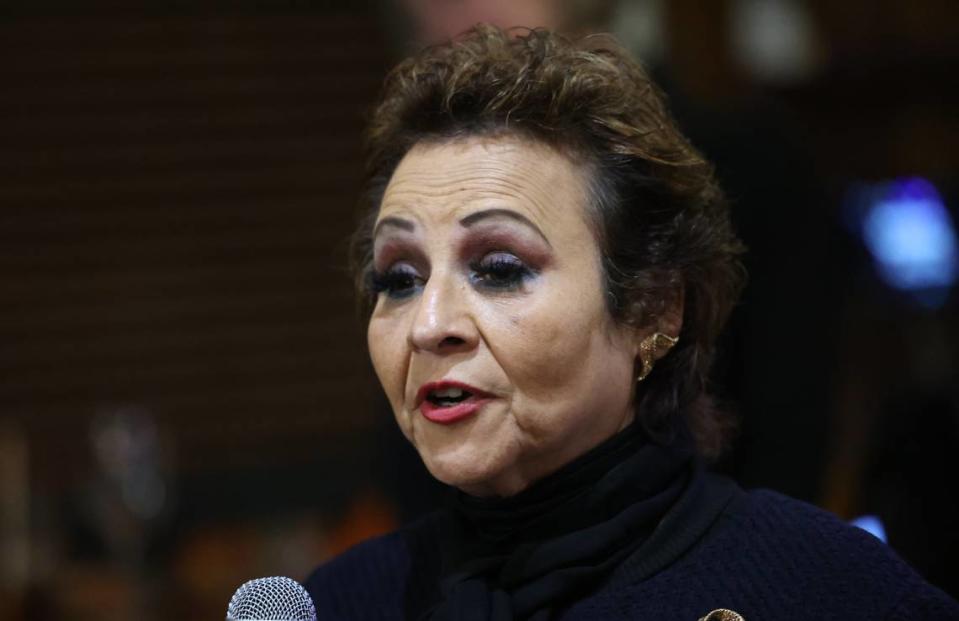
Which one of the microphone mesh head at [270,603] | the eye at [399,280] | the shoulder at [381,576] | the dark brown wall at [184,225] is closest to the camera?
the microphone mesh head at [270,603]

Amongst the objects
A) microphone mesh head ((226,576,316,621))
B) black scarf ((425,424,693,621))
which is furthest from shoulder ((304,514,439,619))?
microphone mesh head ((226,576,316,621))

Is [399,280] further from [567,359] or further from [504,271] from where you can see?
[567,359]

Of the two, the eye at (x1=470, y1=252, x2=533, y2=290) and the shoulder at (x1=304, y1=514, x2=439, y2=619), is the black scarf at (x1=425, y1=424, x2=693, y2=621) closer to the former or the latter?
the shoulder at (x1=304, y1=514, x2=439, y2=619)

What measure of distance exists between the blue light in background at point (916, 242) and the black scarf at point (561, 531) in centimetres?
481

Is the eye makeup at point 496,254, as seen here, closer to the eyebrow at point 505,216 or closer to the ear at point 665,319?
the eyebrow at point 505,216

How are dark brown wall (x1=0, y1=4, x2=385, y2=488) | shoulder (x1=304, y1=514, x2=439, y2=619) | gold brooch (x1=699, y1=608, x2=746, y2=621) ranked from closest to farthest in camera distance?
gold brooch (x1=699, y1=608, x2=746, y2=621) → shoulder (x1=304, y1=514, x2=439, y2=619) → dark brown wall (x1=0, y1=4, x2=385, y2=488)

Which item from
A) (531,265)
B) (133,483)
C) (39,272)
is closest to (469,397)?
(531,265)

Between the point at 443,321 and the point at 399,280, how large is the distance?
0.16 meters

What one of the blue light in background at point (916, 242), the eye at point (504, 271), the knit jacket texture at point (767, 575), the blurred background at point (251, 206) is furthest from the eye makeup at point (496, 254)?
the blue light in background at point (916, 242)

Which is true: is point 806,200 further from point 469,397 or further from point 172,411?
point 172,411

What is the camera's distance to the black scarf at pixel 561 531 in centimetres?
190

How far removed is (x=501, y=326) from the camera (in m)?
1.88

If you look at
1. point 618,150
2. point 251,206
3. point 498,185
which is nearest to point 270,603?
point 498,185

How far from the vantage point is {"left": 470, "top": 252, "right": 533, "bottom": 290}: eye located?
6.28 feet
